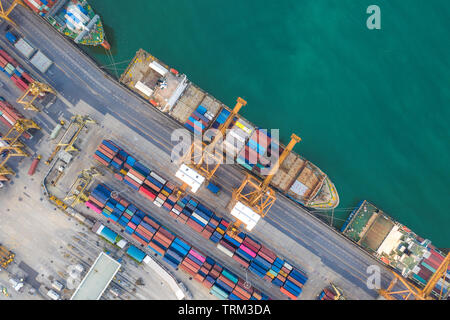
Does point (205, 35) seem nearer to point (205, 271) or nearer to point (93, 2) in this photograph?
point (93, 2)

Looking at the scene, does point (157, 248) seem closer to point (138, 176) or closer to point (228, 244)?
point (228, 244)

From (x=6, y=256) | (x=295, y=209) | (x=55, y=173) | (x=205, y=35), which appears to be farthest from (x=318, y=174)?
(x=6, y=256)

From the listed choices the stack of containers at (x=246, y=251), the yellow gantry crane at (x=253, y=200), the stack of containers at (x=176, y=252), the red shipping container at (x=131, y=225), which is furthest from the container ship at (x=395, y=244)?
the red shipping container at (x=131, y=225)

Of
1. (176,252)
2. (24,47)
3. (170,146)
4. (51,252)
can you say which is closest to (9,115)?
(24,47)

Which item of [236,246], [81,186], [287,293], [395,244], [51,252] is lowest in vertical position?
[51,252]

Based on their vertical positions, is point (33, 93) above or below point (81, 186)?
above

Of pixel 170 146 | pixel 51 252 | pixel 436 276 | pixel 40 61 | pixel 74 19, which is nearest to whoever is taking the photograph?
pixel 436 276

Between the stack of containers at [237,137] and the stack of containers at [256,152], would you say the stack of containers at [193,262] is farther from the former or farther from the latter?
the stack of containers at [237,137]
